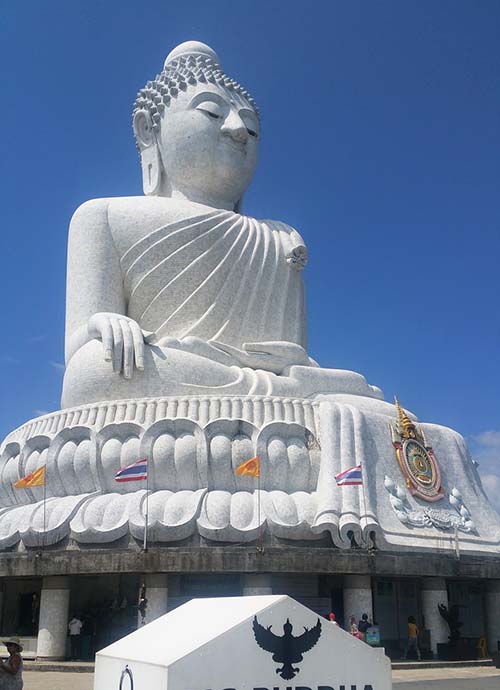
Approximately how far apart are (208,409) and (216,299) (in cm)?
404

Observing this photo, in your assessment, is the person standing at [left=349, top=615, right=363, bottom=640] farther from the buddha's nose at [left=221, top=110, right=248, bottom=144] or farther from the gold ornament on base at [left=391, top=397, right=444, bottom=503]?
the buddha's nose at [left=221, top=110, right=248, bottom=144]

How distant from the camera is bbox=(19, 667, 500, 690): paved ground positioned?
9.34 meters

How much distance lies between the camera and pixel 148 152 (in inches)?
785

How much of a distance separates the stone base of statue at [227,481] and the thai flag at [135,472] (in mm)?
343

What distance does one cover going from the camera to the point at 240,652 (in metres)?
3.18

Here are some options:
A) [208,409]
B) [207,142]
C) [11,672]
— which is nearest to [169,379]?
[208,409]

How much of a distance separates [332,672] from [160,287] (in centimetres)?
1429

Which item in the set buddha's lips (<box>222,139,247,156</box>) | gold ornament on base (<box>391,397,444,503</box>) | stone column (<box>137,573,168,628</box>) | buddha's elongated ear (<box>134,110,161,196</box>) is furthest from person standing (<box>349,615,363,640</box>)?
buddha's elongated ear (<box>134,110,161,196</box>)

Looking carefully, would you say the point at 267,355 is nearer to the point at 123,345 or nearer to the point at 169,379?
the point at 169,379

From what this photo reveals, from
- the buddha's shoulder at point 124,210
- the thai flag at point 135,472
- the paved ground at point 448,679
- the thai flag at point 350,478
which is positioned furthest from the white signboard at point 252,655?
the buddha's shoulder at point 124,210

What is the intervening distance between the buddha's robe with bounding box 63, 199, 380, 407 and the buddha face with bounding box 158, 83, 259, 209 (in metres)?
1.23

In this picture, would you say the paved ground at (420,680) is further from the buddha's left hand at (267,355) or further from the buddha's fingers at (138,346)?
the buddha's left hand at (267,355)

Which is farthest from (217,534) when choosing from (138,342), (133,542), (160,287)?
(160,287)

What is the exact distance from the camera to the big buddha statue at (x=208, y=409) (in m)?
13.1
